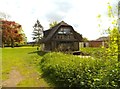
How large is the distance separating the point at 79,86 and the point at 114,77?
2.62m

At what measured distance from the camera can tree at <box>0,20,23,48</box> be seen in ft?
189

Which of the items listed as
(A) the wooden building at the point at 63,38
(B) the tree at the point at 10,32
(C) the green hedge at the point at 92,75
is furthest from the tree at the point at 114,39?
(B) the tree at the point at 10,32

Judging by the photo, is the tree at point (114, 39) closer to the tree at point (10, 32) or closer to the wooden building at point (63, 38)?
the wooden building at point (63, 38)

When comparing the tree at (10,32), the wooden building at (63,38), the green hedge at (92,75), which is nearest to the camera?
the green hedge at (92,75)

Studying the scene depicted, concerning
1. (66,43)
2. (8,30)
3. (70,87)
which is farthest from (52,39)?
(70,87)

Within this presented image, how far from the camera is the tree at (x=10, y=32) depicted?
2273 inches

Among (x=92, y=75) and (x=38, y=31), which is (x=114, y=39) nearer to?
(x=92, y=75)

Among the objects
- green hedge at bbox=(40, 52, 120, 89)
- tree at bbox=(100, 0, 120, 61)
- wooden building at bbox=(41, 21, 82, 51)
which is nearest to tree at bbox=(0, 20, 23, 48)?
wooden building at bbox=(41, 21, 82, 51)

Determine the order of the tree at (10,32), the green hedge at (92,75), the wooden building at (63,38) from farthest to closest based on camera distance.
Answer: the tree at (10,32), the wooden building at (63,38), the green hedge at (92,75)

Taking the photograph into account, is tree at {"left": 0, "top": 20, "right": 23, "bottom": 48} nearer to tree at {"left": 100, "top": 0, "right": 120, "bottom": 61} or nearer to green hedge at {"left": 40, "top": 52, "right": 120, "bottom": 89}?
green hedge at {"left": 40, "top": 52, "right": 120, "bottom": 89}

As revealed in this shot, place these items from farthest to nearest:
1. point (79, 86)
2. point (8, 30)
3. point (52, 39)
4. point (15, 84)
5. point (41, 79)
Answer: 1. point (8, 30)
2. point (52, 39)
3. point (41, 79)
4. point (15, 84)
5. point (79, 86)

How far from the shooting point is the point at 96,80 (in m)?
6.92

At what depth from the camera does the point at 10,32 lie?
59.7 meters

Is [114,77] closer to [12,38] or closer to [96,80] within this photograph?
[96,80]
